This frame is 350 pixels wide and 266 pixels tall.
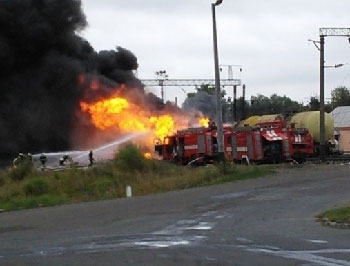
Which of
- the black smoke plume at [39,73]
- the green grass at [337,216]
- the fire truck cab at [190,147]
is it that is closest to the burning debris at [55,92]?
the black smoke plume at [39,73]

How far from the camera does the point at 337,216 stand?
1420cm

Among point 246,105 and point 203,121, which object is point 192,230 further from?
point 246,105

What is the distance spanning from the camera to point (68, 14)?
47969 mm

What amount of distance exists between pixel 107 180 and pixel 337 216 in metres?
15.6

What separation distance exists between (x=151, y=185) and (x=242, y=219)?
36.2ft

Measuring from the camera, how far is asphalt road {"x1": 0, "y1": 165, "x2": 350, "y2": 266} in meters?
10.3

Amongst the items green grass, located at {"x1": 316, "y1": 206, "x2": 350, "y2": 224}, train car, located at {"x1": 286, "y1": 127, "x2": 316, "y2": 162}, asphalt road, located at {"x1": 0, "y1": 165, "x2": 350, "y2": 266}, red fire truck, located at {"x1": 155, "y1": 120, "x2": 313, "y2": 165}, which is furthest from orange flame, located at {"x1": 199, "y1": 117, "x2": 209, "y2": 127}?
green grass, located at {"x1": 316, "y1": 206, "x2": 350, "y2": 224}

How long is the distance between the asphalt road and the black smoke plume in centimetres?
2364

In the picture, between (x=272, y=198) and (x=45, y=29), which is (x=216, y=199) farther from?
(x=45, y=29)

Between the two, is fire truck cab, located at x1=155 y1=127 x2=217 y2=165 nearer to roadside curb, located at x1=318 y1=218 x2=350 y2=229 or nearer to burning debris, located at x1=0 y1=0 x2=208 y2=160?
burning debris, located at x1=0 y1=0 x2=208 y2=160

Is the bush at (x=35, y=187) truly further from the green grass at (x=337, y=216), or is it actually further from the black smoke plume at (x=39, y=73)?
the black smoke plume at (x=39, y=73)

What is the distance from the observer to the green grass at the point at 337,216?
540 inches

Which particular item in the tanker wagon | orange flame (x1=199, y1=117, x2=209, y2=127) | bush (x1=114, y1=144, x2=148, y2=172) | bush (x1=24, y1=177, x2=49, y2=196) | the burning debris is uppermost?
the burning debris

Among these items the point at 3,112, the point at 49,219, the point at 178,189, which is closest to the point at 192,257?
the point at 49,219
